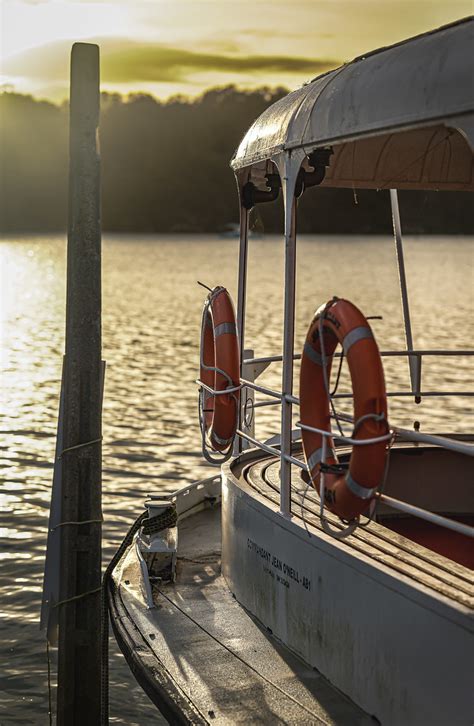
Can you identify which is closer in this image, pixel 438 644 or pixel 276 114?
pixel 438 644

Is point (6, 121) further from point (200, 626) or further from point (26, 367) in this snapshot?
point (200, 626)

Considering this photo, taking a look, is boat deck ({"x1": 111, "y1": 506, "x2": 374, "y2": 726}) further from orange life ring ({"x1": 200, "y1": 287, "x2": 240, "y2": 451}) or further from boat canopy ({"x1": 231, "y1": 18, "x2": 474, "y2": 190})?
boat canopy ({"x1": 231, "y1": 18, "x2": 474, "y2": 190})

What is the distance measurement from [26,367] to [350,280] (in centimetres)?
5876

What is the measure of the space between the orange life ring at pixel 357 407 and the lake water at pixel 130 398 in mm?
5378

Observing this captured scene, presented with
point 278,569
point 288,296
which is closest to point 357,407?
point 288,296

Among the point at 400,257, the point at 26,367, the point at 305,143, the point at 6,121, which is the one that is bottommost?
the point at 26,367

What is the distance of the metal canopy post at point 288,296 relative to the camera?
7012 mm

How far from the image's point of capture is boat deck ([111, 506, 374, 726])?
657 centimetres

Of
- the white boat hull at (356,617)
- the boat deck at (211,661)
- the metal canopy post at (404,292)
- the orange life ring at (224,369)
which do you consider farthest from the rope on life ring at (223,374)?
the metal canopy post at (404,292)

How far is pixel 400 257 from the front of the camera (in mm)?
9719

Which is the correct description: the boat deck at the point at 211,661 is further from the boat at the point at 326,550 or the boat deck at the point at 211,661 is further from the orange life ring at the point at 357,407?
the orange life ring at the point at 357,407

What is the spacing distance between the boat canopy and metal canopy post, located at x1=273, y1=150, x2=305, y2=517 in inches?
4.4

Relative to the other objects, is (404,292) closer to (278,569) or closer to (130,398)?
(278,569)

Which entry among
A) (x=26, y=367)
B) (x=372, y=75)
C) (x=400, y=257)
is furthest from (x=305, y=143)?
(x=26, y=367)
